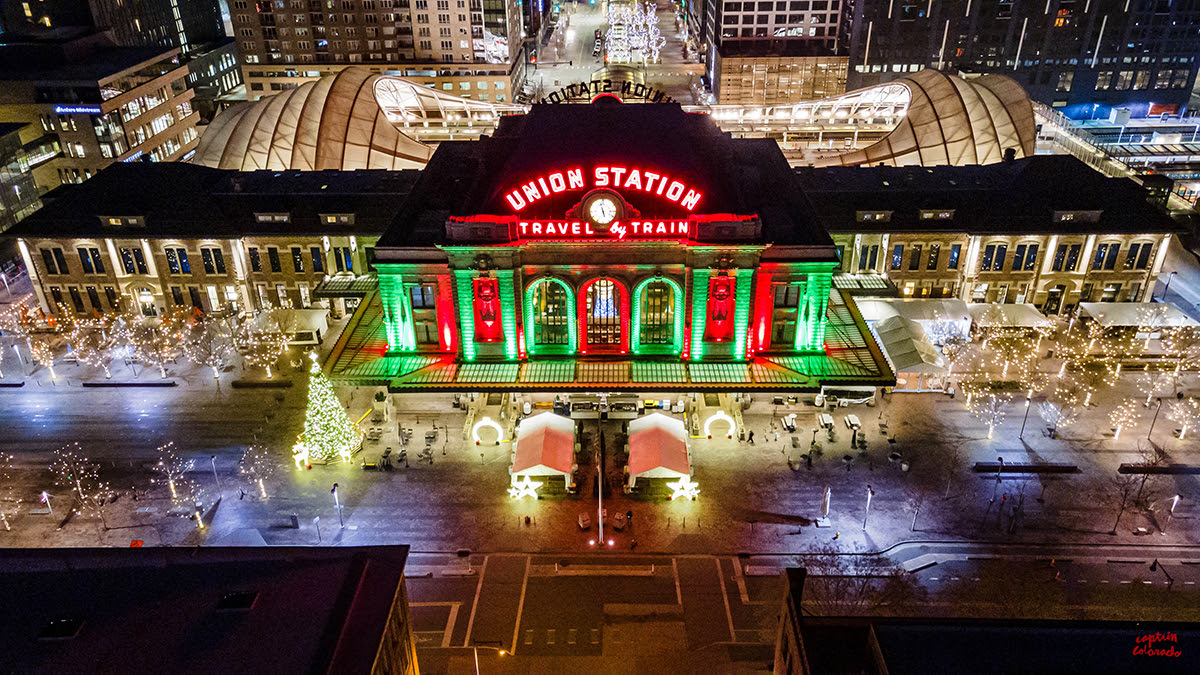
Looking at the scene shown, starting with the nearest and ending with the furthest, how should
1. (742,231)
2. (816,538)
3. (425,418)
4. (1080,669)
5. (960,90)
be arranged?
(1080,669) < (816,538) < (742,231) < (425,418) < (960,90)

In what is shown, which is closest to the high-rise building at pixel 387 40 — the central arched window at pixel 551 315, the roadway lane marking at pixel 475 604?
the central arched window at pixel 551 315

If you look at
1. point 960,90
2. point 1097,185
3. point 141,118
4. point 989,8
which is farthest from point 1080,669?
point 989,8

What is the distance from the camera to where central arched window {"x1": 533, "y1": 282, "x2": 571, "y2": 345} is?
66.1 m

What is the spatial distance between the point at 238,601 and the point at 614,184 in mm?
39523

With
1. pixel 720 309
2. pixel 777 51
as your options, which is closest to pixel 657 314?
pixel 720 309

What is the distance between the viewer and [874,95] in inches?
4990

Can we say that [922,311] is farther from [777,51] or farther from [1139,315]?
[777,51]

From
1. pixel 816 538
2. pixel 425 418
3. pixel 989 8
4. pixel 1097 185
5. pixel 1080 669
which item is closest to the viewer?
pixel 1080 669

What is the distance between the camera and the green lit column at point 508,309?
64.4 m

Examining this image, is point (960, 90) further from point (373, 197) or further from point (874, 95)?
point (373, 197)

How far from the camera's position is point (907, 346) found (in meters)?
74.0

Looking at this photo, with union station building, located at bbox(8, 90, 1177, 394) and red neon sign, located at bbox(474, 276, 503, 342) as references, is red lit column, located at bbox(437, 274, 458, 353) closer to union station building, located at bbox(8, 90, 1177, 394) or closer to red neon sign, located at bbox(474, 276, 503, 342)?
union station building, located at bbox(8, 90, 1177, 394)

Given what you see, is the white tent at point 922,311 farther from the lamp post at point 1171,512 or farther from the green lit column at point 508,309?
the green lit column at point 508,309

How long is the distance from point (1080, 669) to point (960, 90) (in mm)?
98857
